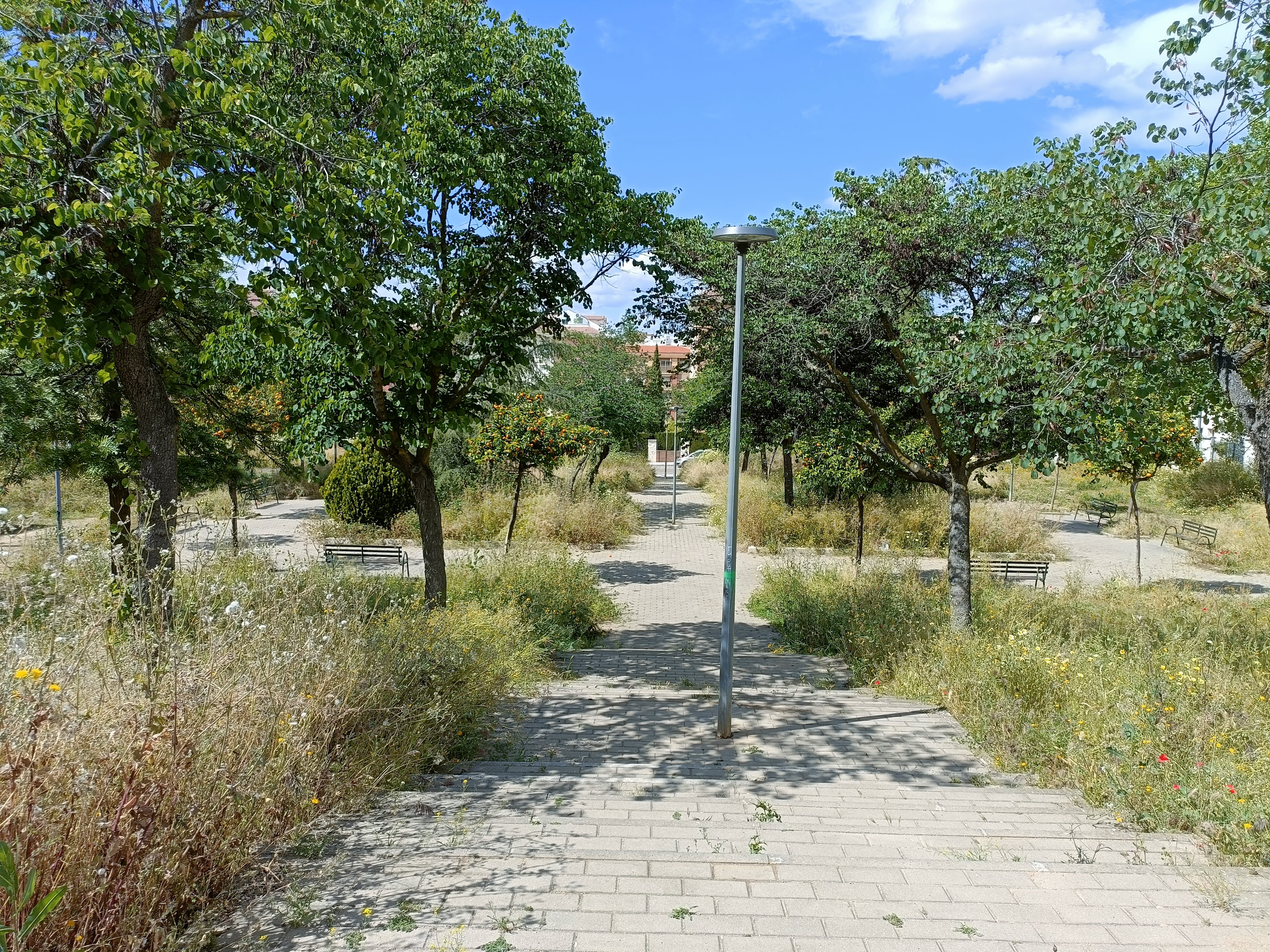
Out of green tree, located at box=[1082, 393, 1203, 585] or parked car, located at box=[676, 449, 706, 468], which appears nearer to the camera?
green tree, located at box=[1082, 393, 1203, 585]

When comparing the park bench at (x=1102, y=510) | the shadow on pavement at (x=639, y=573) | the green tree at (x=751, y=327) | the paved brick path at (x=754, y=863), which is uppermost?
the green tree at (x=751, y=327)

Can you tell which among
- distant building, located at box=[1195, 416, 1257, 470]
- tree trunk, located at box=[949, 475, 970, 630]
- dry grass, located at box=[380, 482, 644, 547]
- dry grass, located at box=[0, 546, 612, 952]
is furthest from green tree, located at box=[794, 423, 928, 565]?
distant building, located at box=[1195, 416, 1257, 470]

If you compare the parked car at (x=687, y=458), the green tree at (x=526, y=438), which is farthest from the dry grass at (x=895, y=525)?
the parked car at (x=687, y=458)

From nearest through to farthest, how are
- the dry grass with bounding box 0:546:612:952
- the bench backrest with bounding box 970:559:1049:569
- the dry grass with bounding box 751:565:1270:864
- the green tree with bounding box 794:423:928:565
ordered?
1. the dry grass with bounding box 0:546:612:952
2. the dry grass with bounding box 751:565:1270:864
3. the green tree with bounding box 794:423:928:565
4. the bench backrest with bounding box 970:559:1049:569

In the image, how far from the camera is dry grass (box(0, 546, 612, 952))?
2701 millimetres

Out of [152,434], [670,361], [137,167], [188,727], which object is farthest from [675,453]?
[188,727]

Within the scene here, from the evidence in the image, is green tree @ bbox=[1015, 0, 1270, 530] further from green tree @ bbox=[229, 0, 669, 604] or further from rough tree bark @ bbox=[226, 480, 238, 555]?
rough tree bark @ bbox=[226, 480, 238, 555]

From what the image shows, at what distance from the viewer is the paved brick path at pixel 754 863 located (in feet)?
9.62

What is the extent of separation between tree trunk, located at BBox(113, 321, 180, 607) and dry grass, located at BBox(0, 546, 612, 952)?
12.7 inches

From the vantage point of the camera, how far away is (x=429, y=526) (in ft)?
27.8

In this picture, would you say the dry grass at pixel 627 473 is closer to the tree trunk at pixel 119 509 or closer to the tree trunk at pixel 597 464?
the tree trunk at pixel 597 464

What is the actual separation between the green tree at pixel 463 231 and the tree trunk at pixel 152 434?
1051 mm

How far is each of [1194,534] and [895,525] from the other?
7424 millimetres

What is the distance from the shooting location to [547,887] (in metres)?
3.21
